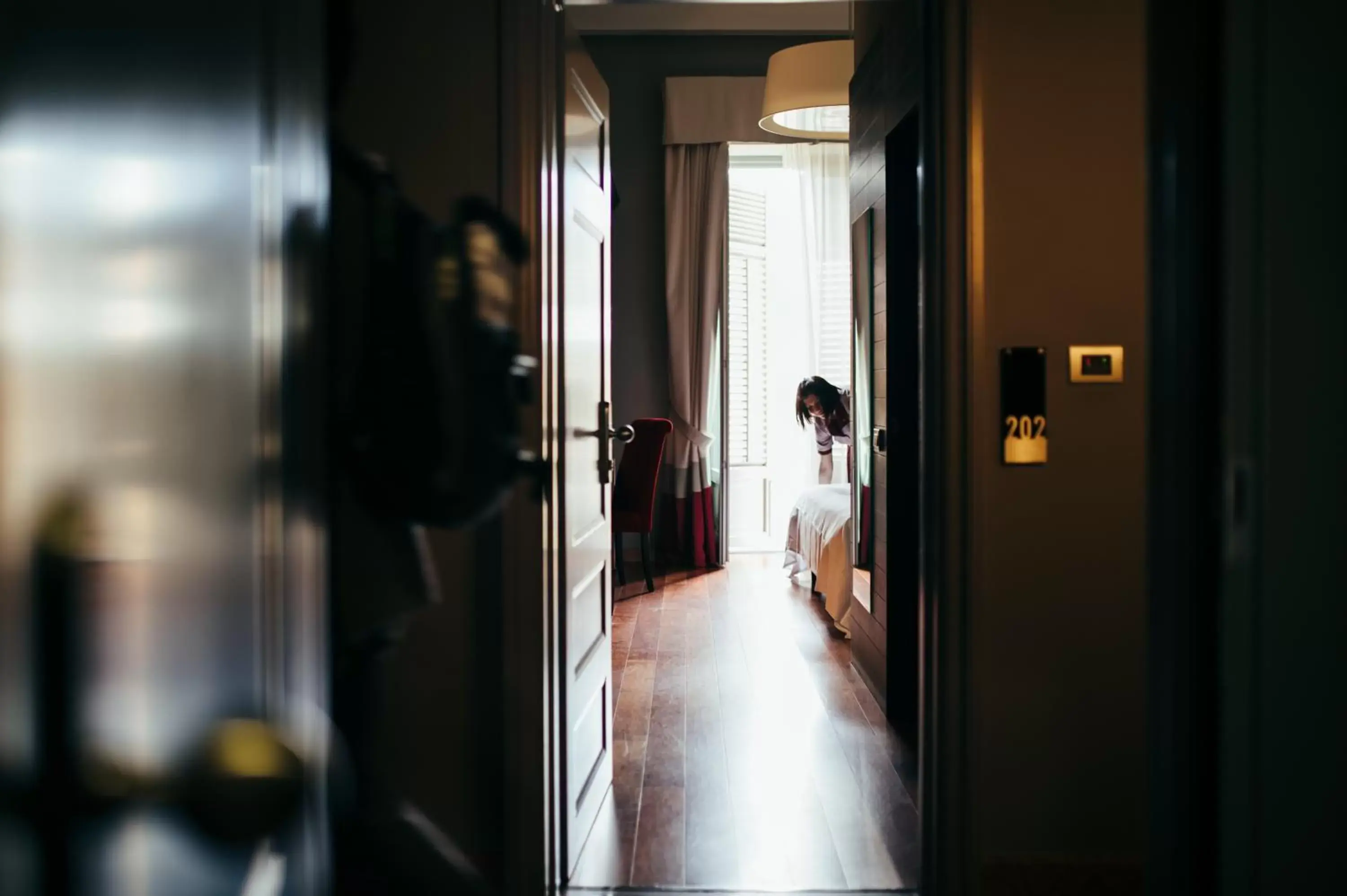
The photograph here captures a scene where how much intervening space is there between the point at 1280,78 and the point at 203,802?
125cm

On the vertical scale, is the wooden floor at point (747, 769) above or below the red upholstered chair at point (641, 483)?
below

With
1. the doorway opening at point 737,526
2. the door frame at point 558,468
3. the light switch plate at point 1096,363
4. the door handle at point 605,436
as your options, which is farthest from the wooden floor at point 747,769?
the light switch plate at point 1096,363

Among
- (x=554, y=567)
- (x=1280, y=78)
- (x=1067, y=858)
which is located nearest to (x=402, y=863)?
(x=554, y=567)

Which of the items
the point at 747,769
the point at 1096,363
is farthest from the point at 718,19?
the point at 747,769

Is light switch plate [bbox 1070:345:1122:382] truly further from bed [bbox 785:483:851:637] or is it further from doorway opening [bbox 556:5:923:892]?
bed [bbox 785:483:851:637]

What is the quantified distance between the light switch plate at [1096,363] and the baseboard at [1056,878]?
41.6 inches

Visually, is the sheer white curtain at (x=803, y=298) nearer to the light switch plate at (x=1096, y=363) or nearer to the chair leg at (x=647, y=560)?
the chair leg at (x=647, y=560)

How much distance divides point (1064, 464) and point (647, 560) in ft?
12.1

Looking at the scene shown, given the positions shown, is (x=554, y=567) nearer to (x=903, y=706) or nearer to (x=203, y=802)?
(x=203, y=802)

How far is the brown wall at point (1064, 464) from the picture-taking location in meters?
2.16

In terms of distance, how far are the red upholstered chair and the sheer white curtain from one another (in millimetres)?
1547

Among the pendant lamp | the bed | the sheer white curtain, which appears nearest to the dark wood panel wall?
the pendant lamp

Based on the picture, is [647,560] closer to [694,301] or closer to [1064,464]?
[694,301]

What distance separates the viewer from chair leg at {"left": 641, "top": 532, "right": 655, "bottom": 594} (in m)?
5.69
